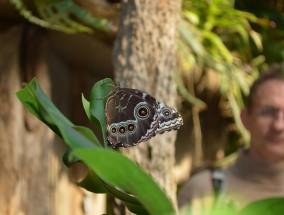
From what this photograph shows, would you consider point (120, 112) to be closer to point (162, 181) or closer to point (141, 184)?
point (141, 184)

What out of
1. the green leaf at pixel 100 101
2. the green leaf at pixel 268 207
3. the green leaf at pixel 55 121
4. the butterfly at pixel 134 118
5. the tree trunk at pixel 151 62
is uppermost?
the green leaf at pixel 55 121

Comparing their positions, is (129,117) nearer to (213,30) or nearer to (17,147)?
(17,147)

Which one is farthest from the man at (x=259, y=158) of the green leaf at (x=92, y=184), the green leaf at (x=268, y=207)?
the green leaf at (x=268, y=207)

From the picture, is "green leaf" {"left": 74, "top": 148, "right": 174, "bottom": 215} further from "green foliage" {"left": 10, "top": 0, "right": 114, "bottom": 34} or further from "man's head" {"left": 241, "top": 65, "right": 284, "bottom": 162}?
"green foliage" {"left": 10, "top": 0, "right": 114, "bottom": 34}

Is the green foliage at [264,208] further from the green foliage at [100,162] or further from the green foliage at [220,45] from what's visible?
the green foliage at [220,45]

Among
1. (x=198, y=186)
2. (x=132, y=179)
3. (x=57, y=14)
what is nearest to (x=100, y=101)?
(x=132, y=179)
